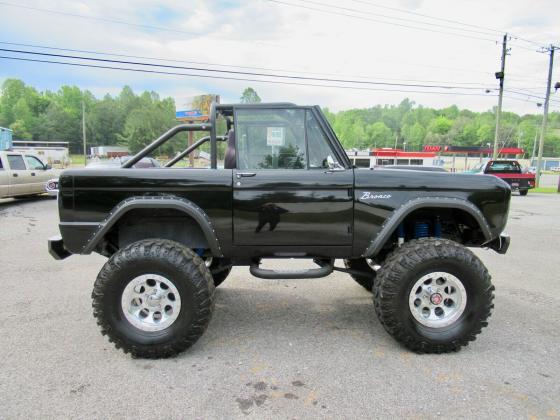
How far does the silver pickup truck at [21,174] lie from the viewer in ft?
40.4

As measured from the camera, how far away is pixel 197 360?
3.15m

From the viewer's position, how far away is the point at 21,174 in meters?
12.9

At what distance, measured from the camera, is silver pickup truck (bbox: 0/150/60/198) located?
40.4ft

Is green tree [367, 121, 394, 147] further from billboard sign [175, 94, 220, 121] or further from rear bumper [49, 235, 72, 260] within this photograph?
rear bumper [49, 235, 72, 260]

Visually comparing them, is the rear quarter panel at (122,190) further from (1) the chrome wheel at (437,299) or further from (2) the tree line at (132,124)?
(2) the tree line at (132,124)

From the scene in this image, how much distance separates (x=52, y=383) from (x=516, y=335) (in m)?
3.95

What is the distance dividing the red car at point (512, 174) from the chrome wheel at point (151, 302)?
64.7 feet

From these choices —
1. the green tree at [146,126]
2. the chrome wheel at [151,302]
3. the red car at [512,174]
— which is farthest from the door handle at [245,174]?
the green tree at [146,126]

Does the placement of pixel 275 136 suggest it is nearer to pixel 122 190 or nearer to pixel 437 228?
pixel 122 190

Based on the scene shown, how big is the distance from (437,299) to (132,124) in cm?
8019

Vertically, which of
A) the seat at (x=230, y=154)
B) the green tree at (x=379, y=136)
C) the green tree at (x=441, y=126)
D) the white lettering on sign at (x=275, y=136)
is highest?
the green tree at (x=441, y=126)

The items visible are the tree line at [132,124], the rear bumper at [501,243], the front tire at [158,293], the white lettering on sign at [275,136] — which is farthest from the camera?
the tree line at [132,124]

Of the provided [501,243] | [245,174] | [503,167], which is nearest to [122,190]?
[245,174]

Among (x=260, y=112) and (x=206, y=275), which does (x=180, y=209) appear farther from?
(x=260, y=112)
